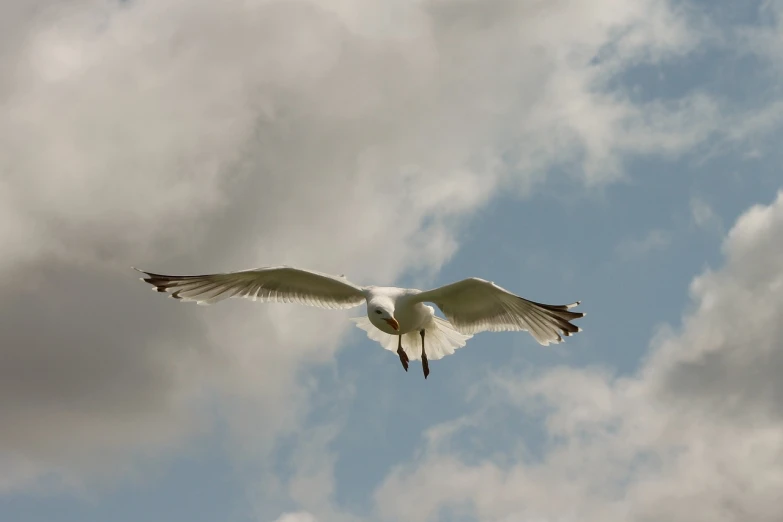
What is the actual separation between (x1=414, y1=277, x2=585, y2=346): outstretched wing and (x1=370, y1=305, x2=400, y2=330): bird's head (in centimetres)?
74

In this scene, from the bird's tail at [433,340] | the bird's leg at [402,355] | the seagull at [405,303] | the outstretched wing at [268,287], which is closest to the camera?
the seagull at [405,303]

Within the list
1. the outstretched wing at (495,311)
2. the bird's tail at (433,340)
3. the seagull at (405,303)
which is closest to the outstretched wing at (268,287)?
the seagull at (405,303)

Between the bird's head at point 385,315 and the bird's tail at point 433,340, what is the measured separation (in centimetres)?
261

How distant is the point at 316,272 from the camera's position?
17.4 m

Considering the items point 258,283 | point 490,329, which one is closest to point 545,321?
point 490,329

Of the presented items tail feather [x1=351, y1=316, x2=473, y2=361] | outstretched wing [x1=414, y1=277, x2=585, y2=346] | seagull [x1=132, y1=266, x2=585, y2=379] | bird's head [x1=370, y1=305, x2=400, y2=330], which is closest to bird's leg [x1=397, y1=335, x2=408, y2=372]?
seagull [x1=132, y1=266, x2=585, y2=379]

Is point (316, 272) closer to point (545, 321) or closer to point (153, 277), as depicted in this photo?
point (153, 277)

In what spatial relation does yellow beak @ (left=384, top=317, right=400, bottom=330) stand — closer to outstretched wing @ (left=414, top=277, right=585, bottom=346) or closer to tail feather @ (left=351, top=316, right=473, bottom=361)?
outstretched wing @ (left=414, top=277, right=585, bottom=346)

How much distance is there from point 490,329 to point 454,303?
31.2 inches

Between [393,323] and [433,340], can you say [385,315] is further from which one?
[433,340]

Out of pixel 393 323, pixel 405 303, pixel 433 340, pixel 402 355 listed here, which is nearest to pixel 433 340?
pixel 433 340

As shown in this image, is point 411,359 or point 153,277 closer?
point 153,277

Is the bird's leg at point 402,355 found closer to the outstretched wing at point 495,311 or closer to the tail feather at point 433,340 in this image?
the tail feather at point 433,340

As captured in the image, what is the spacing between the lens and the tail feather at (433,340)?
18.7 meters
